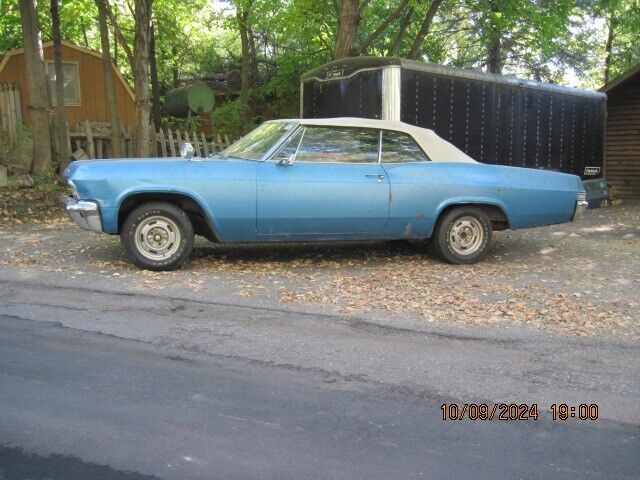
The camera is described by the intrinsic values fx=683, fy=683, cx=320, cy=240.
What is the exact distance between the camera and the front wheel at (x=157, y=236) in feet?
22.2

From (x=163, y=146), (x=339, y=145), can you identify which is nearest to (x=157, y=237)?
Result: (x=339, y=145)

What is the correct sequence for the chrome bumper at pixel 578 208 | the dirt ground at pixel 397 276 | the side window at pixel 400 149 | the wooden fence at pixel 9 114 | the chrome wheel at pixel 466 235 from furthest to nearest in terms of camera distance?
the wooden fence at pixel 9 114 → the chrome bumper at pixel 578 208 → the chrome wheel at pixel 466 235 → the side window at pixel 400 149 → the dirt ground at pixel 397 276

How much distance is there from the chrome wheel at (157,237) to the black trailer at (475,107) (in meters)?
4.70

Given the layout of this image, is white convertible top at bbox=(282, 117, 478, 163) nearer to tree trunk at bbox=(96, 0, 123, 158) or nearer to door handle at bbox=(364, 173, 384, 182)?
door handle at bbox=(364, 173, 384, 182)

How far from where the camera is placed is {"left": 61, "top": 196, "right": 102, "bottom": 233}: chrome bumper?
6.54 meters

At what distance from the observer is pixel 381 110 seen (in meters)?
10.5

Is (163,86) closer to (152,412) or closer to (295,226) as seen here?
(295,226)

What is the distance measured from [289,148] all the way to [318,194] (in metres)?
0.59

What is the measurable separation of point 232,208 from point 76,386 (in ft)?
10.5
